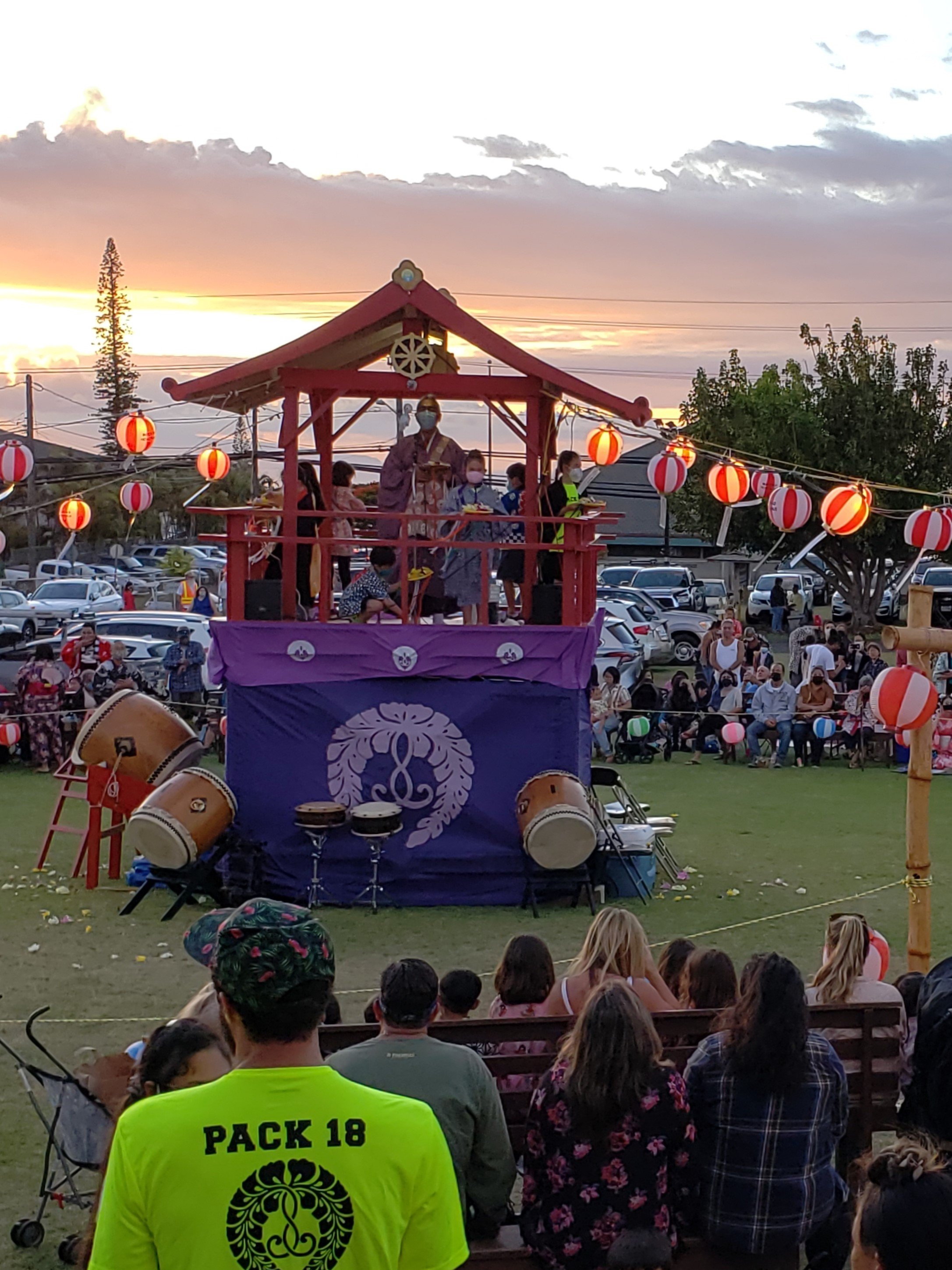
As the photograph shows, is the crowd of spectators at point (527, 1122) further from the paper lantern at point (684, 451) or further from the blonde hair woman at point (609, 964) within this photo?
the paper lantern at point (684, 451)

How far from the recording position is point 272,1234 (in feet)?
8.99

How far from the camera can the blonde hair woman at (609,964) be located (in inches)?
241

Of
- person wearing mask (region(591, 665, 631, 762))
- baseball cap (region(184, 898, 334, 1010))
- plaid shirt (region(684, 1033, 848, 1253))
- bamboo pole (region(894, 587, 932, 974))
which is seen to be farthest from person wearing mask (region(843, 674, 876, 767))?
baseball cap (region(184, 898, 334, 1010))

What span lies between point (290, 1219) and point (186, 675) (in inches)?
758

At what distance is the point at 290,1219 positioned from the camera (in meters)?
2.75

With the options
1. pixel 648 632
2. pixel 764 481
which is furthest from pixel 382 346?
pixel 648 632

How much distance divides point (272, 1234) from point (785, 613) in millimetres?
37831

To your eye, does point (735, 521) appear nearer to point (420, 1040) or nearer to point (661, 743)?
point (661, 743)

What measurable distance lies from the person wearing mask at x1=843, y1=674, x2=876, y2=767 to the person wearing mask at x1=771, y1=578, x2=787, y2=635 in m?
18.2

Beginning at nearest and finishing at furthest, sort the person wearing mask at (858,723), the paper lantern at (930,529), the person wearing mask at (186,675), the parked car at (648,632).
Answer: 1. the paper lantern at (930,529)
2. the person wearing mask at (858,723)
3. the person wearing mask at (186,675)
4. the parked car at (648,632)

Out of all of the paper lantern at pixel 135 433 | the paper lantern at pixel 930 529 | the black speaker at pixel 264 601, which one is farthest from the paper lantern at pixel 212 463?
the paper lantern at pixel 930 529

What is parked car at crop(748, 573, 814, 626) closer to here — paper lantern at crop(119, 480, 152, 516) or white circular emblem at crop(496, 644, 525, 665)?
paper lantern at crop(119, 480, 152, 516)

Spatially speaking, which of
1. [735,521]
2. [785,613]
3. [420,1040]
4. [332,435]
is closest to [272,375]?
[332,435]

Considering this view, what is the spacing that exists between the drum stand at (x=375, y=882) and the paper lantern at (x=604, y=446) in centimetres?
590
